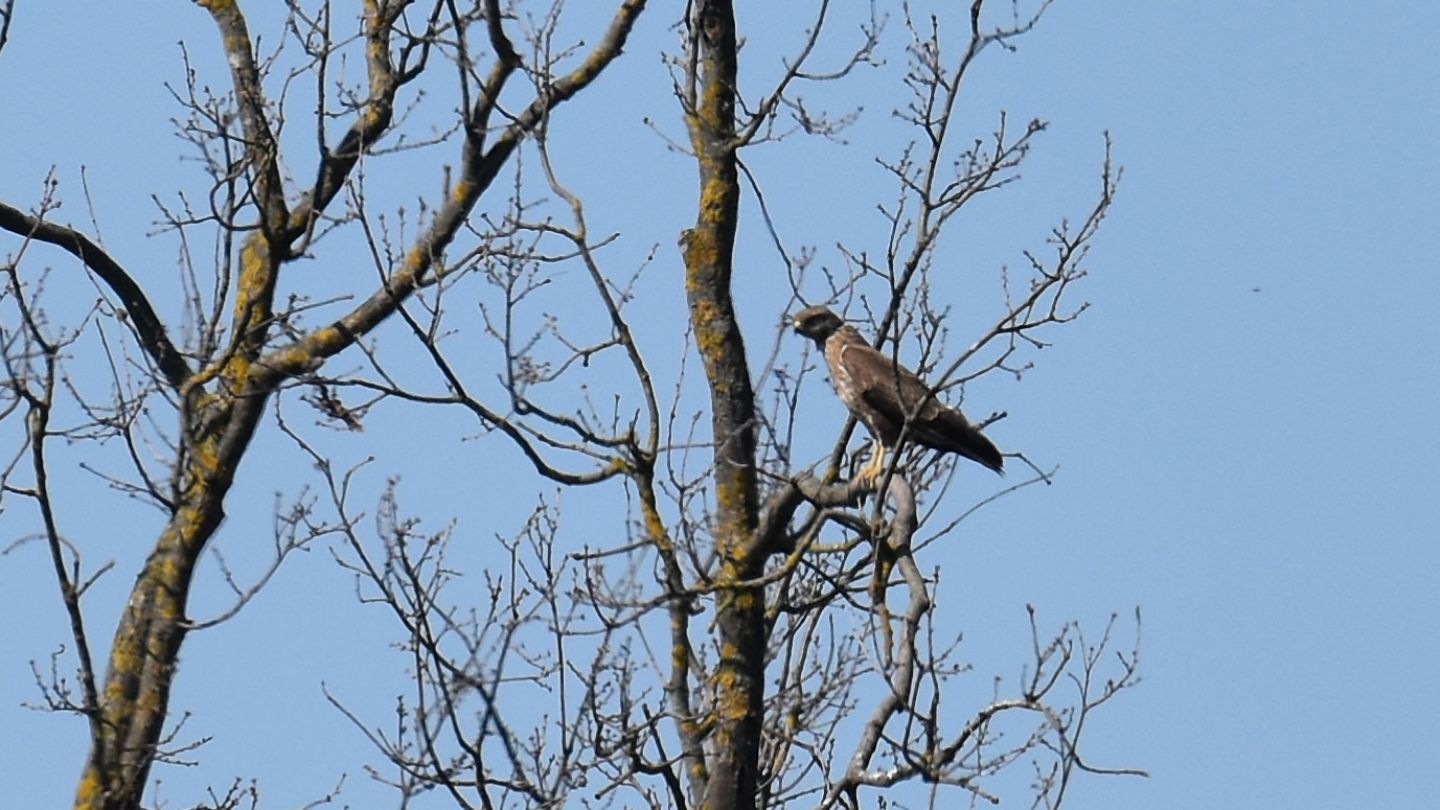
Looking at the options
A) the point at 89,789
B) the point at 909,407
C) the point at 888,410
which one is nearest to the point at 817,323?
the point at 888,410

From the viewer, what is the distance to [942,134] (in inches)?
255

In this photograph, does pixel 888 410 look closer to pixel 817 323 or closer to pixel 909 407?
pixel 909 407

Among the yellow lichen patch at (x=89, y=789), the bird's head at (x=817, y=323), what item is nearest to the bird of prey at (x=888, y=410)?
the bird's head at (x=817, y=323)

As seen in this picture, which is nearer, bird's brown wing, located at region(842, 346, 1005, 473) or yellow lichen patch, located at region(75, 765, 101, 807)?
bird's brown wing, located at region(842, 346, 1005, 473)

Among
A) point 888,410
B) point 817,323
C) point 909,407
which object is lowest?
point 909,407

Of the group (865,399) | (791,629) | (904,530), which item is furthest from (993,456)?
(904,530)

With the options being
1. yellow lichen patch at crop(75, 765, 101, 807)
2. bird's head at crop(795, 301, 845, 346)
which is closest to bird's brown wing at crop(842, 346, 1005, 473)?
bird's head at crop(795, 301, 845, 346)

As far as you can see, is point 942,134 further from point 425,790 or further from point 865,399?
point 425,790

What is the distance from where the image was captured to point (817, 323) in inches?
354

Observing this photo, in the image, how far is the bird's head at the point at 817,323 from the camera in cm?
894

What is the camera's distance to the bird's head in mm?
8938

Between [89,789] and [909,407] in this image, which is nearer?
[909,407]

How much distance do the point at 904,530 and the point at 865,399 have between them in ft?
6.69

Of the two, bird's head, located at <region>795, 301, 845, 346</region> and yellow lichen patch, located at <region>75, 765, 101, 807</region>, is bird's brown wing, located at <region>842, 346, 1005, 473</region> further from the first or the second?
yellow lichen patch, located at <region>75, 765, 101, 807</region>
